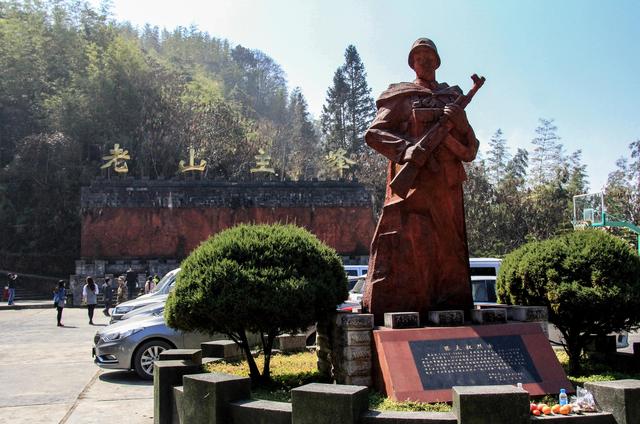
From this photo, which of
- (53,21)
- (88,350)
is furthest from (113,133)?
(88,350)

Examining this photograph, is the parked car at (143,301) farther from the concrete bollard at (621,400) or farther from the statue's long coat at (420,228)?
the concrete bollard at (621,400)

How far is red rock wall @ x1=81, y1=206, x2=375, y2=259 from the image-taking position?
32.2 meters

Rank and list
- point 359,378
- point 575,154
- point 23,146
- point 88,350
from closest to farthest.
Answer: point 359,378 < point 88,350 < point 23,146 < point 575,154

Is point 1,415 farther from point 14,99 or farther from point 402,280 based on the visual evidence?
point 14,99

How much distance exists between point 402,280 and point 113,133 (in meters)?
39.8

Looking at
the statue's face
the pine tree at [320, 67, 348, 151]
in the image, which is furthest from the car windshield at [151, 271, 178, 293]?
the pine tree at [320, 67, 348, 151]

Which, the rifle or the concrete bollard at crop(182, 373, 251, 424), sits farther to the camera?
the rifle

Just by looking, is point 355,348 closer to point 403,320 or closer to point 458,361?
point 403,320

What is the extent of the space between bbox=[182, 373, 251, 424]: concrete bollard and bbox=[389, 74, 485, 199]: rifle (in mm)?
2601

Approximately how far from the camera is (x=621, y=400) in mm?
4492

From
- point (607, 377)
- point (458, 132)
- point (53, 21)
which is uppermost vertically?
point (53, 21)

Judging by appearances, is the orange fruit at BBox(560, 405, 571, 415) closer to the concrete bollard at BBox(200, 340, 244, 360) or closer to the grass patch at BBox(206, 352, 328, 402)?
the grass patch at BBox(206, 352, 328, 402)

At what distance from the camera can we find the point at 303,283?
606 cm

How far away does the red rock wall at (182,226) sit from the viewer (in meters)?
32.2
